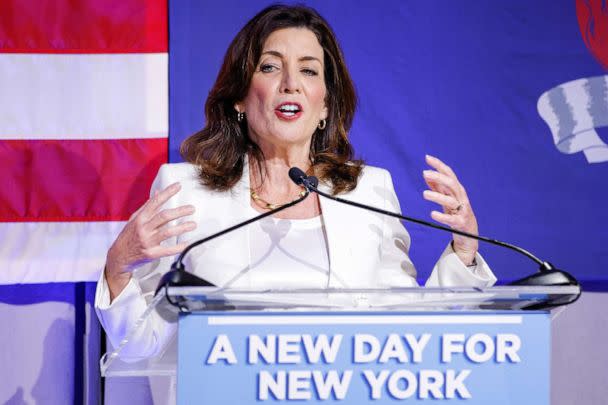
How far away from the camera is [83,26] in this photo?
2131 millimetres

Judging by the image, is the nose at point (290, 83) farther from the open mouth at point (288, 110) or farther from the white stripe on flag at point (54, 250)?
the white stripe on flag at point (54, 250)

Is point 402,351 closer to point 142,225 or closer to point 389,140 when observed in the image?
point 142,225

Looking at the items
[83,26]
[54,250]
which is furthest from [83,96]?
[54,250]

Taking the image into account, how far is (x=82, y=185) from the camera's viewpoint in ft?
6.95

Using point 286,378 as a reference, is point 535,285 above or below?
above

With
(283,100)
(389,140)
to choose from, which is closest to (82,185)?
(283,100)

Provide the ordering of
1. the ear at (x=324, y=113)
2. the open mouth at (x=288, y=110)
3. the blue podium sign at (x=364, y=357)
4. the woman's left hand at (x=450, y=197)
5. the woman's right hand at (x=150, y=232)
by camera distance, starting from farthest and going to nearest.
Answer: the ear at (x=324, y=113) → the open mouth at (x=288, y=110) → the woman's left hand at (x=450, y=197) → the woman's right hand at (x=150, y=232) → the blue podium sign at (x=364, y=357)

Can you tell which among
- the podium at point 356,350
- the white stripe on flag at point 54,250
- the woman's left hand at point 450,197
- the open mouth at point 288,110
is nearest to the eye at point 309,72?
the open mouth at point 288,110

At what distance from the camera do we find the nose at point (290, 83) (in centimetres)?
172

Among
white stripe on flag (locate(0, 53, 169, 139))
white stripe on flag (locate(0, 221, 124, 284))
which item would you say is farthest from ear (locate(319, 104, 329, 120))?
white stripe on flag (locate(0, 221, 124, 284))

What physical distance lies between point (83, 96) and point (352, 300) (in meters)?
1.37

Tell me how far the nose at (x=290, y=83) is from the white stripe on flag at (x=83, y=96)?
0.54 metres

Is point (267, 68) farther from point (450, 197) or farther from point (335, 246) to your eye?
point (450, 197)

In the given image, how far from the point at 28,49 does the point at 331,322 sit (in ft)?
5.01
